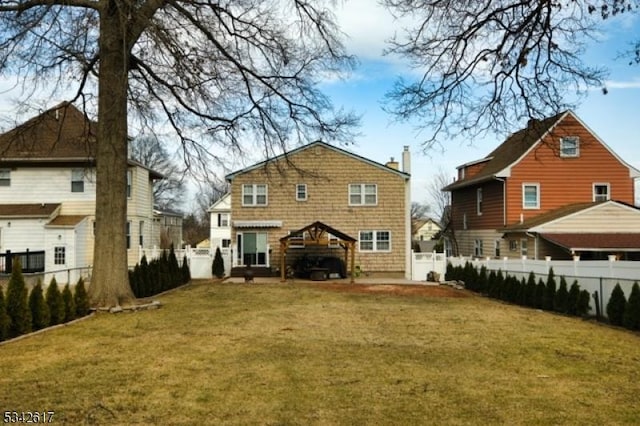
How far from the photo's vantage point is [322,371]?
701 cm

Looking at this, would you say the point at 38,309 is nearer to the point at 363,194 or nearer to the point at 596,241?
the point at 363,194

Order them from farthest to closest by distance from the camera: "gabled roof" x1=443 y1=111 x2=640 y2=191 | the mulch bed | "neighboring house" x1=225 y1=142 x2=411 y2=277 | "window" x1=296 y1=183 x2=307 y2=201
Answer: "window" x1=296 y1=183 x2=307 y2=201
"neighboring house" x1=225 y1=142 x2=411 y2=277
"gabled roof" x1=443 y1=111 x2=640 y2=191
the mulch bed

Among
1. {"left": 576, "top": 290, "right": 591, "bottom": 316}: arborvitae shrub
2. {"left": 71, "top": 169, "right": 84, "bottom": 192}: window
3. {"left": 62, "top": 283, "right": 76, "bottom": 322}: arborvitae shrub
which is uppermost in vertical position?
{"left": 71, "top": 169, "right": 84, "bottom": 192}: window

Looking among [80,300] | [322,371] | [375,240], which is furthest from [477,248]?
[322,371]

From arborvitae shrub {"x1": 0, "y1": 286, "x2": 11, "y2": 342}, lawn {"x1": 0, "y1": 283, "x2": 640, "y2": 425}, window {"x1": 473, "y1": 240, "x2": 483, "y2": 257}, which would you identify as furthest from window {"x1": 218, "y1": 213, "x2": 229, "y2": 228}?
arborvitae shrub {"x1": 0, "y1": 286, "x2": 11, "y2": 342}

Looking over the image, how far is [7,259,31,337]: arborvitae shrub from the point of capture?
391 inches

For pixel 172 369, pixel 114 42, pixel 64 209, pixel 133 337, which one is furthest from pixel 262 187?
pixel 172 369

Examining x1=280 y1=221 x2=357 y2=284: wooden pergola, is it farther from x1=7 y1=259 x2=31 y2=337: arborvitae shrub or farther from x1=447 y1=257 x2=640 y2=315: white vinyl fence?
x1=7 y1=259 x2=31 y2=337: arborvitae shrub

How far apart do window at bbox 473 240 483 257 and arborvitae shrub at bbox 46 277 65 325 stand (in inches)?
966

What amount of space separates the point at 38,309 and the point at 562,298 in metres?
12.7

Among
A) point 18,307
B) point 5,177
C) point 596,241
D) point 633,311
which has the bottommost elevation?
point 633,311

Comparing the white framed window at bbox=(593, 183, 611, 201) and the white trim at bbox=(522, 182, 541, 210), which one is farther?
the white framed window at bbox=(593, 183, 611, 201)

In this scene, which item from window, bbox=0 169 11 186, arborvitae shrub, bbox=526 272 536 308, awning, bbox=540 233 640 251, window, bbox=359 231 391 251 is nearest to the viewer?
arborvitae shrub, bbox=526 272 536 308

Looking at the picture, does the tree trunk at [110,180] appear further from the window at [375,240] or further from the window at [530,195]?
the window at [530,195]
